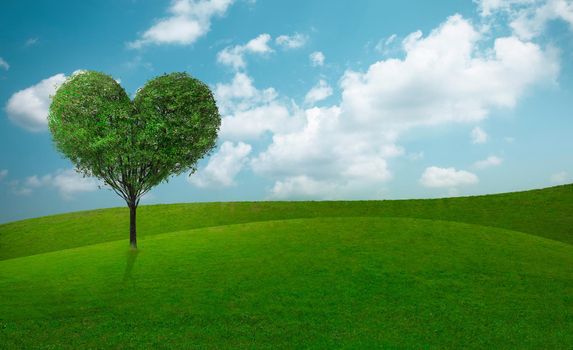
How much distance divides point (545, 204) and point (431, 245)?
137 feet

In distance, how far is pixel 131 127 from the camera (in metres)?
44.8

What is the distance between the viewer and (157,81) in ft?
151

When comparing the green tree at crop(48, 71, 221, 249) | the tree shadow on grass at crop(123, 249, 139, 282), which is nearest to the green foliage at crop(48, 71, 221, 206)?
the green tree at crop(48, 71, 221, 249)

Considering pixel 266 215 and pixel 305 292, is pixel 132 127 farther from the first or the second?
pixel 266 215

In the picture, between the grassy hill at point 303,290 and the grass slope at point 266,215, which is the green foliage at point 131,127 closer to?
the grassy hill at point 303,290

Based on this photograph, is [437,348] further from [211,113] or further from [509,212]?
[509,212]

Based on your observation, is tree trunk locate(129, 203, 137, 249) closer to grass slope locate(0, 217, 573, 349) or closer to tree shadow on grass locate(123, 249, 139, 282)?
tree shadow on grass locate(123, 249, 139, 282)

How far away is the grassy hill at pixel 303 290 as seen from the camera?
80.4 ft

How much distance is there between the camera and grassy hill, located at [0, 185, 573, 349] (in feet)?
80.4

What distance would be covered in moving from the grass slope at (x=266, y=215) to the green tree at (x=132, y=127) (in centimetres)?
2946

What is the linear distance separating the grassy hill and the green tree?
8.40 meters

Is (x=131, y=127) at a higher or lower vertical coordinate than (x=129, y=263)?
higher

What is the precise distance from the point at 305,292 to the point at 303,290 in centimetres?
40

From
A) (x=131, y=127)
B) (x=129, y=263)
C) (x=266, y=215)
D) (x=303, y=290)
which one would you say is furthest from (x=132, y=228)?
(x=266, y=215)
